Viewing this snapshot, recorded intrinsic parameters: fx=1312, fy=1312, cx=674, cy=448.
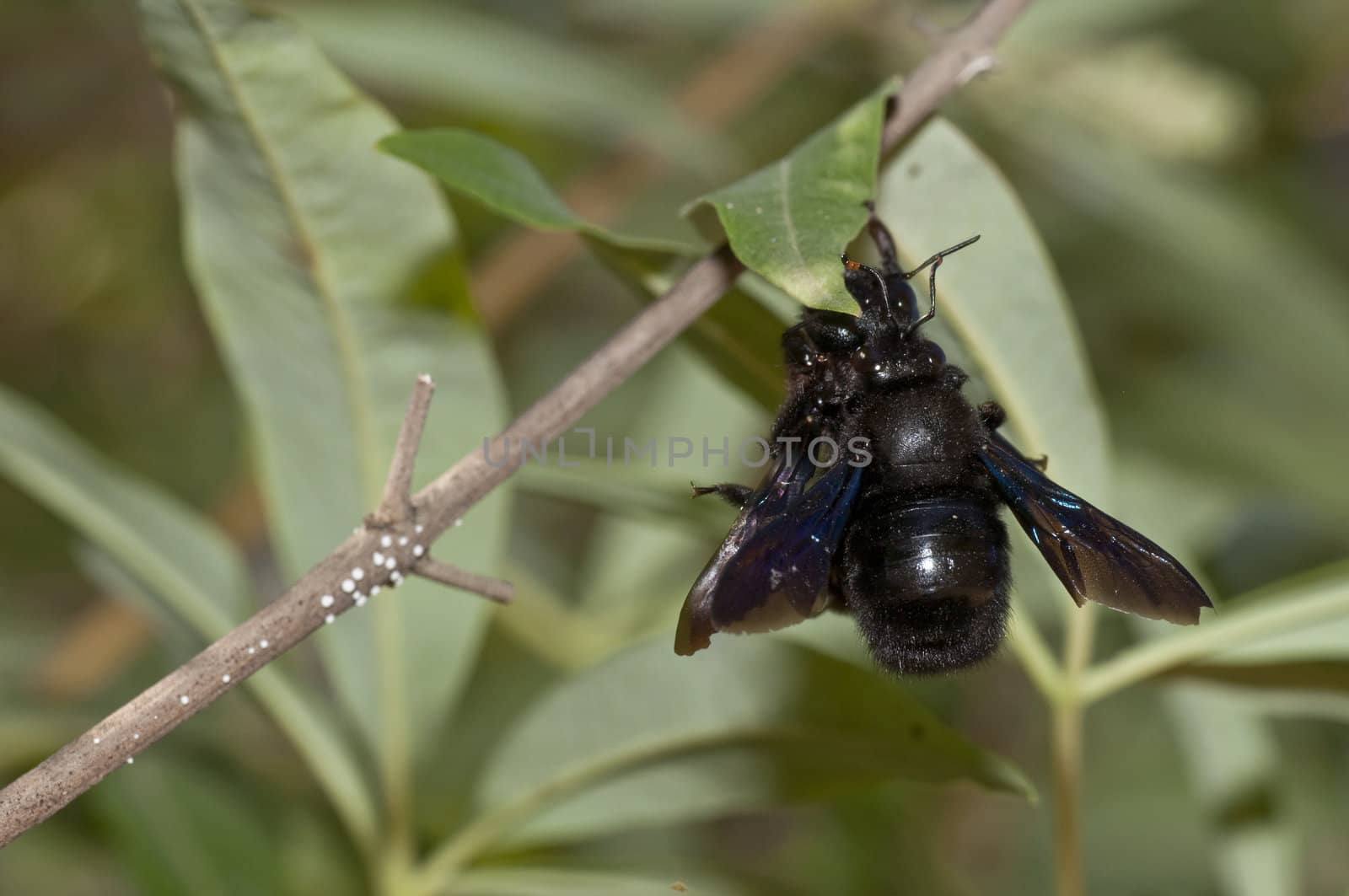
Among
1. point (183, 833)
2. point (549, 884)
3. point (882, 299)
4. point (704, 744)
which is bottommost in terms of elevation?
point (183, 833)

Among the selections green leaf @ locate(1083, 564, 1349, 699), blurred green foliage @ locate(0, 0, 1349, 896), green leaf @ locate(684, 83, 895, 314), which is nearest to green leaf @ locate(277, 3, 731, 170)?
blurred green foliage @ locate(0, 0, 1349, 896)

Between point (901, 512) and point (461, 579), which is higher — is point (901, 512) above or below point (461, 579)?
above

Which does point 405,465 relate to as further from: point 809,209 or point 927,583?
point 927,583

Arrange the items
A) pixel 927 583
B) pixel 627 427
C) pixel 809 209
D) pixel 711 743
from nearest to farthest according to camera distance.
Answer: pixel 809 209 < pixel 927 583 < pixel 711 743 < pixel 627 427

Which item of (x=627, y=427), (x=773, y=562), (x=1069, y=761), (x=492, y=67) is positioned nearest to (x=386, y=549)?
(x=773, y=562)

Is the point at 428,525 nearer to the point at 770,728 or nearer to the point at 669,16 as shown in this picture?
the point at 770,728

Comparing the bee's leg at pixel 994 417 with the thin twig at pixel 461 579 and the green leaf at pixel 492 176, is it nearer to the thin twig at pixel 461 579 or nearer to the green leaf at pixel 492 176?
the green leaf at pixel 492 176
